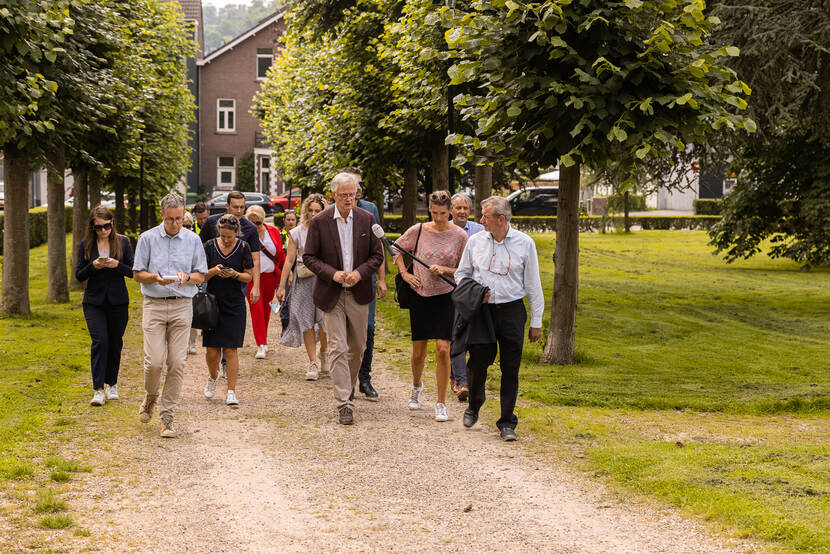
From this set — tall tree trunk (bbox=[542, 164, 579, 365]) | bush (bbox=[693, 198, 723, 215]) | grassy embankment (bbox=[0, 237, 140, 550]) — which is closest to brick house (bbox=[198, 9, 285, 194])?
bush (bbox=[693, 198, 723, 215])

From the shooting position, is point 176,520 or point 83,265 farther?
point 83,265

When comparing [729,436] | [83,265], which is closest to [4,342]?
[83,265]

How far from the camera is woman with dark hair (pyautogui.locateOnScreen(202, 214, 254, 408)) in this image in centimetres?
916

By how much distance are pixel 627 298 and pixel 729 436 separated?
1252cm

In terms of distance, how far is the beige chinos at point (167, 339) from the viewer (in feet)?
26.7

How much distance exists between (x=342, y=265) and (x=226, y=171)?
52031 mm

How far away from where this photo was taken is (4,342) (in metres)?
13.3

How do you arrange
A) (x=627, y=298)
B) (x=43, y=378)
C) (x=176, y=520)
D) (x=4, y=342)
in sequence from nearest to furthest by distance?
(x=176, y=520), (x=43, y=378), (x=4, y=342), (x=627, y=298)

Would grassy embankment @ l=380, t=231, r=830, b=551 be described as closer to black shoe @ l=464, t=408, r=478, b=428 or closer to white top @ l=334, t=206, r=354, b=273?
black shoe @ l=464, t=408, r=478, b=428

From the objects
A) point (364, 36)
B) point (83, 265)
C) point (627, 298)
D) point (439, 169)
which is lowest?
point (627, 298)

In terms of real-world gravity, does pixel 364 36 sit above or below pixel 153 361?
above

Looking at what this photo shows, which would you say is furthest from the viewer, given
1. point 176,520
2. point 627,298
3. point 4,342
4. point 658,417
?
point 627,298

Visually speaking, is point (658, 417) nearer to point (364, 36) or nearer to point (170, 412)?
point (170, 412)

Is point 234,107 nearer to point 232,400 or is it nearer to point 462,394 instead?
point 232,400
